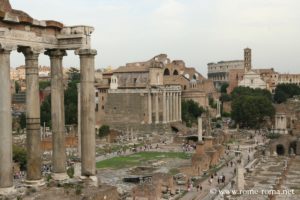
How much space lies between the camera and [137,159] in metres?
38.9

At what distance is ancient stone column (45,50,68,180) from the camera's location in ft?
39.7

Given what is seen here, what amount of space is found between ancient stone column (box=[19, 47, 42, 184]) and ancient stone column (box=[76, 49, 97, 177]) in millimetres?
1056

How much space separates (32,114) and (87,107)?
1.31m

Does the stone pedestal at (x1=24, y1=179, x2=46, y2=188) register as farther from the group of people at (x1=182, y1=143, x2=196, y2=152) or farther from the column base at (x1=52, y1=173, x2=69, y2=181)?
the group of people at (x1=182, y1=143, x2=196, y2=152)

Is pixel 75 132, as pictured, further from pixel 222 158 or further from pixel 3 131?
pixel 3 131

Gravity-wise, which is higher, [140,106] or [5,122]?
[140,106]

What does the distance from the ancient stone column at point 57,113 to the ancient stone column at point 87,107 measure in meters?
0.60

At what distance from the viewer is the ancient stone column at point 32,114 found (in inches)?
446

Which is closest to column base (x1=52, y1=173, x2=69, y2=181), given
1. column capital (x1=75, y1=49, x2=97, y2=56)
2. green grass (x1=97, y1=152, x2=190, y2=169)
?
column capital (x1=75, y1=49, x2=97, y2=56)

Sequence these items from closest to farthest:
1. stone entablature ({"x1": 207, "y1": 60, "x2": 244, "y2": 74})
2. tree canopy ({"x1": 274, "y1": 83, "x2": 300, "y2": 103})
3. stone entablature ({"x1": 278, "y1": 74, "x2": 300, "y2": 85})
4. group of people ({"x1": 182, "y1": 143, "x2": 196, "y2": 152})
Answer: group of people ({"x1": 182, "y1": 143, "x2": 196, "y2": 152}) < tree canopy ({"x1": 274, "y1": 83, "x2": 300, "y2": 103}) < stone entablature ({"x1": 278, "y1": 74, "x2": 300, "y2": 85}) < stone entablature ({"x1": 207, "y1": 60, "x2": 244, "y2": 74})

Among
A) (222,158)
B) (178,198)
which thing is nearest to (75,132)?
(222,158)

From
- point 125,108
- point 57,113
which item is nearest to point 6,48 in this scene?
point 57,113

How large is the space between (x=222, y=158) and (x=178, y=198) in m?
16.5

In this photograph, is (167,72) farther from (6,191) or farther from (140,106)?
(6,191)
